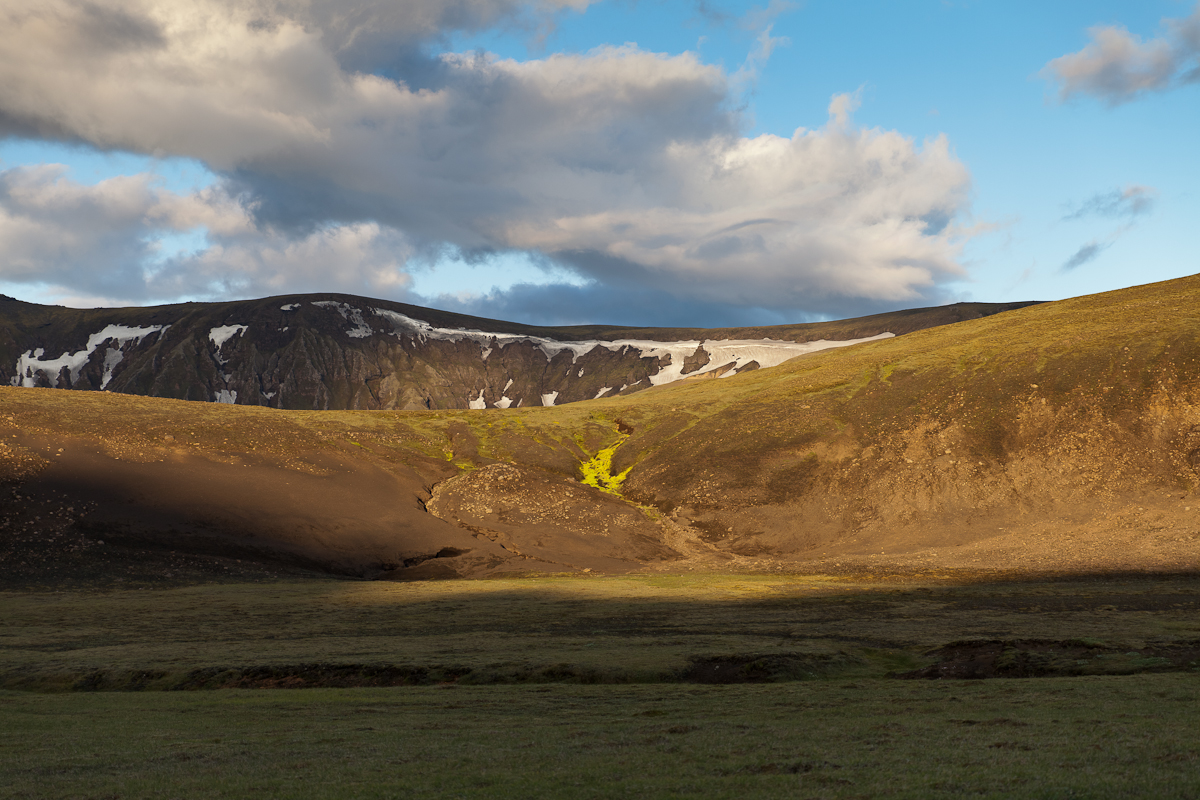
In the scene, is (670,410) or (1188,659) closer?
(1188,659)

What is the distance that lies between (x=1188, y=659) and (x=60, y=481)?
99.2 metres

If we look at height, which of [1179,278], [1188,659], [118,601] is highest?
[1179,278]

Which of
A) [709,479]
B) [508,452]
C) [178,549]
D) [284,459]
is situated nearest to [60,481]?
[178,549]

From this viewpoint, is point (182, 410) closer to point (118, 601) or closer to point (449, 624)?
point (118, 601)

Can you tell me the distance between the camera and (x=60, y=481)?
87500mm

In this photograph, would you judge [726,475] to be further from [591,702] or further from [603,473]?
[591,702]

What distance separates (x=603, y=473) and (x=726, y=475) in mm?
19441

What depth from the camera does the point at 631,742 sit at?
21.9m

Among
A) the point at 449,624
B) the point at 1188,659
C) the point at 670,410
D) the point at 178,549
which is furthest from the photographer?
the point at 670,410

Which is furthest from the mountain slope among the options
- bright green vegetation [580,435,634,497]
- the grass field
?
the grass field

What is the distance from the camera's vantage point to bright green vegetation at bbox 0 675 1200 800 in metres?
16.3

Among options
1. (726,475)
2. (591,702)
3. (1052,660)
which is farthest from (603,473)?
(591,702)

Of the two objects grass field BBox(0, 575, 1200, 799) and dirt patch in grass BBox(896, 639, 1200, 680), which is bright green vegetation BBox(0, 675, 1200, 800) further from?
dirt patch in grass BBox(896, 639, 1200, 680)

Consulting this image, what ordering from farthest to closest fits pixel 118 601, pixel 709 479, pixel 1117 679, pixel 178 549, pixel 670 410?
pixel 670 410, pixel 709 479, pixel 178 549, pixel 118 601, pixel 1117 679
